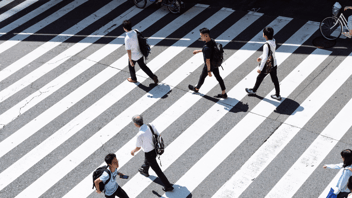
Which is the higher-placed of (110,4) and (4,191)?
(110,4)

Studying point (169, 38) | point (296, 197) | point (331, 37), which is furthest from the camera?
point (169, 38)

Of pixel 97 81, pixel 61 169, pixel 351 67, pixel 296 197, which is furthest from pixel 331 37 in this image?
pixel 61 169

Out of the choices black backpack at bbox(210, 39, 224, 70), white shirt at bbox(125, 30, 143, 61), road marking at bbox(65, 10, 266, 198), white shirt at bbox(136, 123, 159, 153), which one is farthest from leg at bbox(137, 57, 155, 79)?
white shirt at bbox(136, 123, 159, 153)

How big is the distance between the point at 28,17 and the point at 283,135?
1044cm

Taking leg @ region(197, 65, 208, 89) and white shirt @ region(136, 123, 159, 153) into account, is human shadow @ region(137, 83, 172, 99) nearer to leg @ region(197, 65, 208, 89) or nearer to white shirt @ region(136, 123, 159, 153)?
leg @ region(197, 65, 208, 89)

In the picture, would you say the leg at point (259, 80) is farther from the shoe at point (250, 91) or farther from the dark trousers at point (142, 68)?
the dark trousers at point (142, 68)

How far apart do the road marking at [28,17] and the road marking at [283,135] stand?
10086 millimetres

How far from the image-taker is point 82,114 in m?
10.1

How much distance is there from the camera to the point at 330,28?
11672 millimetres

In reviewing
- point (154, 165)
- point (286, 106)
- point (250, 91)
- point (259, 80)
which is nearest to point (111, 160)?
point (154, 165)

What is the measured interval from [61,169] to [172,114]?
294cm

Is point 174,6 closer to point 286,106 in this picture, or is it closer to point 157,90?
point 157,90

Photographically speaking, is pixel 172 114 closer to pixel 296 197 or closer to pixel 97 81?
pixel 97 81

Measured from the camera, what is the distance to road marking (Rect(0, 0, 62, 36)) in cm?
1410
